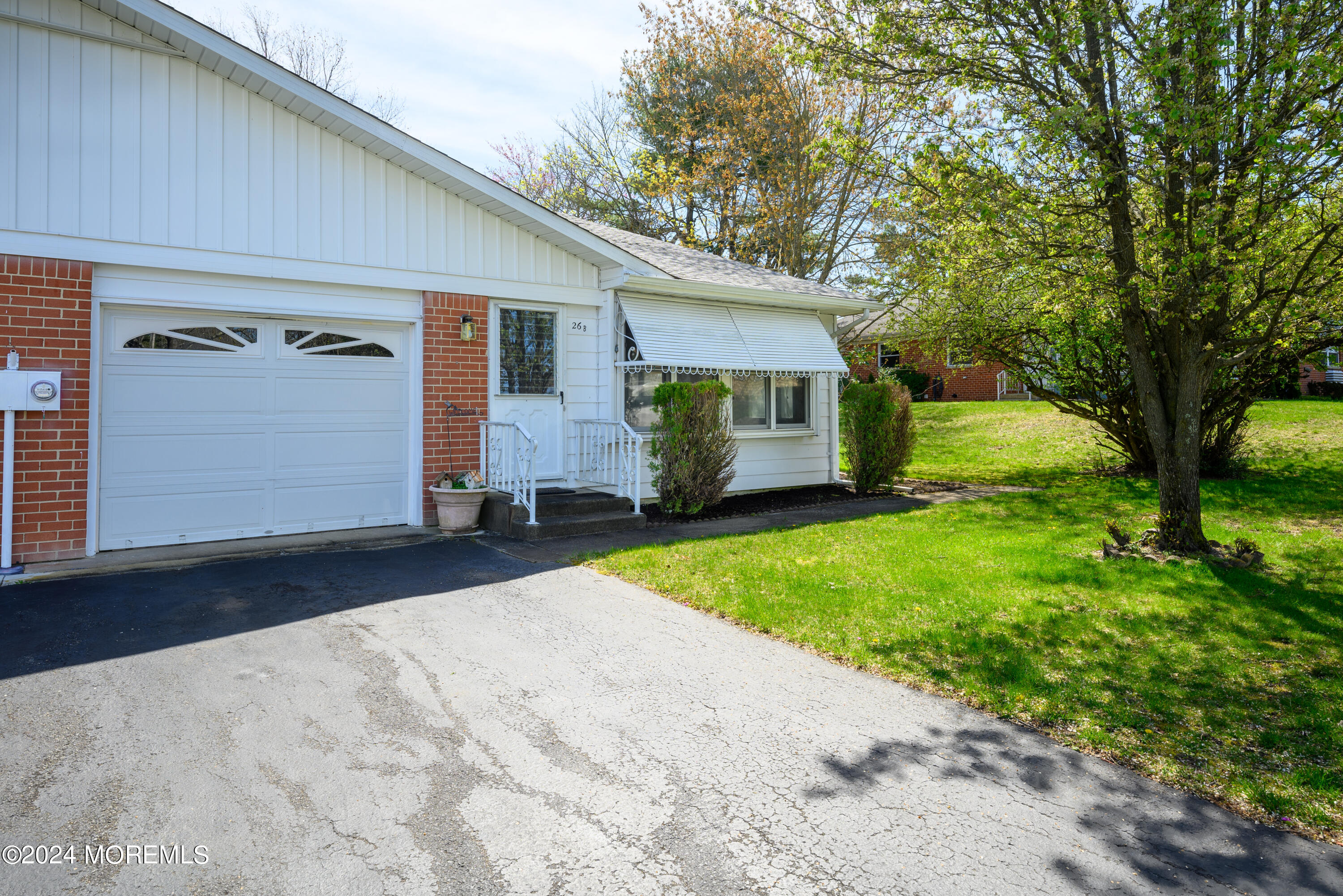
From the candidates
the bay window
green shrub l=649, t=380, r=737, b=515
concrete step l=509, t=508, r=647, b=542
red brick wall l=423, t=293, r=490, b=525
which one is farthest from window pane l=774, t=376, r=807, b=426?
red brick wall l=423, t=293, r=490, b=525

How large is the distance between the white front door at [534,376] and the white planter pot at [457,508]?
3.49 feet

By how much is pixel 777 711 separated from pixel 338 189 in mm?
6981

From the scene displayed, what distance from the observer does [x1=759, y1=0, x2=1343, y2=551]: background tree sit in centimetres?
564

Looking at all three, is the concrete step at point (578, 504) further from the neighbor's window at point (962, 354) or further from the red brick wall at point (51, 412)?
the neighbor's window at point (962, 354)

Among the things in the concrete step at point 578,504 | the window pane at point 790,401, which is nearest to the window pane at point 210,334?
the concrete step at point 578,504

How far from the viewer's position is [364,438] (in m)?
8.49

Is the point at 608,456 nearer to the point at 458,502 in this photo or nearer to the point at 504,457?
the point at 504,457

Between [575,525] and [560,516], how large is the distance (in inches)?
11.6

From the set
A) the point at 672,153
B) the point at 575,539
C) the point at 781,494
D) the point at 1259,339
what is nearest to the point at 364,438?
the point at 575,539

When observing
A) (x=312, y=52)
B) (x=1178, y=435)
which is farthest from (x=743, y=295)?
(x=312, y=52)

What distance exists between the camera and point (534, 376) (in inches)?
377

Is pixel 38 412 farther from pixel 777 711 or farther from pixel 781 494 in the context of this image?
pixel 781 494

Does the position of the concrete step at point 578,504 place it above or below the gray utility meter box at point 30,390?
below

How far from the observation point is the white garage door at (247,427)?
724 centimetres
